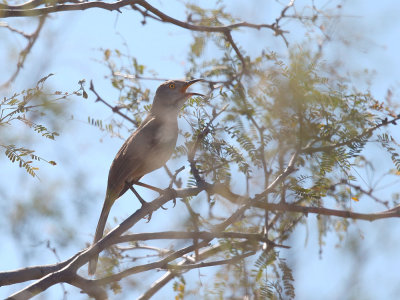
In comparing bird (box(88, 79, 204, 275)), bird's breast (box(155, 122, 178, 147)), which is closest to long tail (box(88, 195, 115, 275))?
bird (box(88, 79, 204, 275))

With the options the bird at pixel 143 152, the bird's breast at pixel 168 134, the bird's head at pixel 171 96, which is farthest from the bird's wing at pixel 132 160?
the bird's head at pixel 171 96

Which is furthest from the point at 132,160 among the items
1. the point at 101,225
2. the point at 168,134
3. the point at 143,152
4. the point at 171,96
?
the point at 171,96

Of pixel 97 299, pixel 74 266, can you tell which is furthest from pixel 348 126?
pixel 74 266

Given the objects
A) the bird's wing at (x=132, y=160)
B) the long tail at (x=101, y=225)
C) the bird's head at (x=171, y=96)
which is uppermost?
the bird's head at (x=171, y=96)

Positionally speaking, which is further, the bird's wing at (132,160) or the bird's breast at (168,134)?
the bird's wing at (132,160)

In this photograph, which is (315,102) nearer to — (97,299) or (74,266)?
(97,299)

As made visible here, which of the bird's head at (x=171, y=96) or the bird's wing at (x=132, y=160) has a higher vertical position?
the bird's head at (x=171, y=96)

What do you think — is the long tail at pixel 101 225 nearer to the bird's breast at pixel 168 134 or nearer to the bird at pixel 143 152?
the bird at pixel 143 152

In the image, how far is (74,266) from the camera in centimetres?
402

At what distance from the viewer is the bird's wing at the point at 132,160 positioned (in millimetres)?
5602

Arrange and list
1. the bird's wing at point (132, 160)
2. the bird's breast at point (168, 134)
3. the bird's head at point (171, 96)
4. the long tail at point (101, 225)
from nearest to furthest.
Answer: the long tail at point (101, 225) → the bird's breast at point (168, 134) → the bird's wing at point (132, 160) → the bird's head at point (171, 96)

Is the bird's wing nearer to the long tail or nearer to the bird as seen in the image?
the bird

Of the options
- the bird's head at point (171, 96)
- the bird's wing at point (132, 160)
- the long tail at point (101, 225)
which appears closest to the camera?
the long tail at point (101, 225)

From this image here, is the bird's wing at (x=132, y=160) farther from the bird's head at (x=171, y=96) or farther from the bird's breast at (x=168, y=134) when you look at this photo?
the bird's head at (x=171, y=96)
